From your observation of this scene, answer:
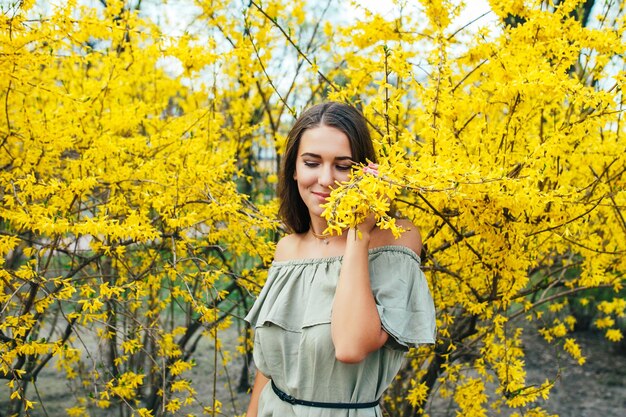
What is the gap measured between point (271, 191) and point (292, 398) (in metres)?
3.22

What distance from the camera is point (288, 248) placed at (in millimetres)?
2146

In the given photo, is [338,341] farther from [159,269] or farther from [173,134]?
[173,134]

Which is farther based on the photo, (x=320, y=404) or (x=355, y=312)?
(x=320, y=404)

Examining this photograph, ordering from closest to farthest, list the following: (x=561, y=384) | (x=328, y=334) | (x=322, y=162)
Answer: (x=328, y=334) → (x=322, y=162) → (x=561, y=384)

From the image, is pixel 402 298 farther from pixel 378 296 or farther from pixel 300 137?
pixel 300 137

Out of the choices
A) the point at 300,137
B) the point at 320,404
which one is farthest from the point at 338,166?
the point at 320,404

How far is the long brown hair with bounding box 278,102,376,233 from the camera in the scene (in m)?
1.90

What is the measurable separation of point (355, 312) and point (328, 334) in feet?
0.51

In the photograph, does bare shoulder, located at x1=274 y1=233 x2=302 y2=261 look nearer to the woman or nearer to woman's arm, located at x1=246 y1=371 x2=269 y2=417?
the woman

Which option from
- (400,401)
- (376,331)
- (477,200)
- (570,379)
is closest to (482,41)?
(477,200)

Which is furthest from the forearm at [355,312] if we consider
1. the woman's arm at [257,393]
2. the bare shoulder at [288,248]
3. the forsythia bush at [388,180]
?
the woman's arm at [257,393]

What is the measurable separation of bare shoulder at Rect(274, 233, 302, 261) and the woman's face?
0.23m

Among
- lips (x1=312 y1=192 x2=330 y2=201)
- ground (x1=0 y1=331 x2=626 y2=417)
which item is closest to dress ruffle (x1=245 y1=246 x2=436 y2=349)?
lips (x1=312 y1=192 x2=330 y2=201)

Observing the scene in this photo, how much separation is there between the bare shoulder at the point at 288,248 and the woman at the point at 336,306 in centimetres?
5
